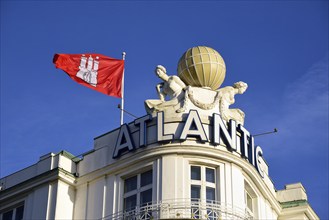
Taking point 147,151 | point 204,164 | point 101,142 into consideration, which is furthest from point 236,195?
point 101,142

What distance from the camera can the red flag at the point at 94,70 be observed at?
43.9 m

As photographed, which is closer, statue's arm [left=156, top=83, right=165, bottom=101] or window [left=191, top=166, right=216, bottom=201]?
window [left=191, top=166, right=216, bottom=201]

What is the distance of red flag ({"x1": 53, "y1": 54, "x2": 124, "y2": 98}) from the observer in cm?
4391

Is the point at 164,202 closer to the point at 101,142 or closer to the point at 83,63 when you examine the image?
the point at 101,142

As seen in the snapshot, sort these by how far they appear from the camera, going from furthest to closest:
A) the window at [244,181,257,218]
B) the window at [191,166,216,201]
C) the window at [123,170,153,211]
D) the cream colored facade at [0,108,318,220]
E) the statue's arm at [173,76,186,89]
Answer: the statue's arm at [173,76,186,89] → the window at [244,181,257,218] → the window at [123,170,153,211] → the window at [191,166,216,201] → the cream colored facade at [0,108,318,220]

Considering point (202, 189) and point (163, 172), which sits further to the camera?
point (202, 189)

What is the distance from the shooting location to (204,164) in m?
39.1

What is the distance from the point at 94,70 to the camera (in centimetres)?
4447

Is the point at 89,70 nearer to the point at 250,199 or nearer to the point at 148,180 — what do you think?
the point at 148,180

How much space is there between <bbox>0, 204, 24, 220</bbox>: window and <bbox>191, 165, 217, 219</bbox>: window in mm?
9613

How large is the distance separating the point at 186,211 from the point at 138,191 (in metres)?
3.24

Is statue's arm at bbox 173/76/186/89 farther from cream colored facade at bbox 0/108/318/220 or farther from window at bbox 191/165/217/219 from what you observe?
window at bbox 191/165/217/219

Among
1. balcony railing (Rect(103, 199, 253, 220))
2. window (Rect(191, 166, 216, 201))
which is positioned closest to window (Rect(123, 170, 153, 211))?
balcony railing (Rect(103, 199, 253, 220))

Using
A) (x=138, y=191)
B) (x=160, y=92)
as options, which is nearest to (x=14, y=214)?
(x=138, y=191)
